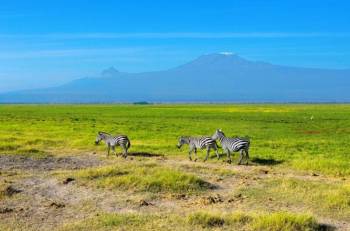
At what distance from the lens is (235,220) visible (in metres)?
15.2

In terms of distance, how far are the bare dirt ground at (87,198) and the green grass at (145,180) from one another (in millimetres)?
574

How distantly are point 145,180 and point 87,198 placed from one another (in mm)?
2640

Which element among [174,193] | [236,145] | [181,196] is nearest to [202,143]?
[236,145]

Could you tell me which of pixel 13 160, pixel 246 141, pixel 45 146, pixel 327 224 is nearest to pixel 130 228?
pixel 327 224

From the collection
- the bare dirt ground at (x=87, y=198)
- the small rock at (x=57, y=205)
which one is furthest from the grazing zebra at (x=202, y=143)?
the small rock at (x=57, y=205)

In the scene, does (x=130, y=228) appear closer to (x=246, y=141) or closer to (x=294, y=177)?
(x=294, y=177)

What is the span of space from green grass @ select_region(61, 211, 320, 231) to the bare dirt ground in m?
0.91

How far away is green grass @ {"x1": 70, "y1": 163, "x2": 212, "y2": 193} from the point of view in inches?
778

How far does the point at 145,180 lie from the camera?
2027 cm

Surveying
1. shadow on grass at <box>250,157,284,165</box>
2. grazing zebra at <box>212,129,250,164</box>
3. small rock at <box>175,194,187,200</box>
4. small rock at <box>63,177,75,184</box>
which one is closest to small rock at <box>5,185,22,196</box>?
small rock at <box>63,177,75,184</box>

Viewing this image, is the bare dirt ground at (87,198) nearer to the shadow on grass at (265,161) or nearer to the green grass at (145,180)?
the green grass at (145,180)

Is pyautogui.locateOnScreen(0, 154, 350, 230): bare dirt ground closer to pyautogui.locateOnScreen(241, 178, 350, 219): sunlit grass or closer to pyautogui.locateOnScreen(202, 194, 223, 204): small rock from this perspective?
pyautogui.locateOnScreen(202, 194, 223, 204): small rock

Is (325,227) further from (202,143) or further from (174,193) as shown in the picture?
(202,143)

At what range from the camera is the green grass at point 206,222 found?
1458 centimetres
